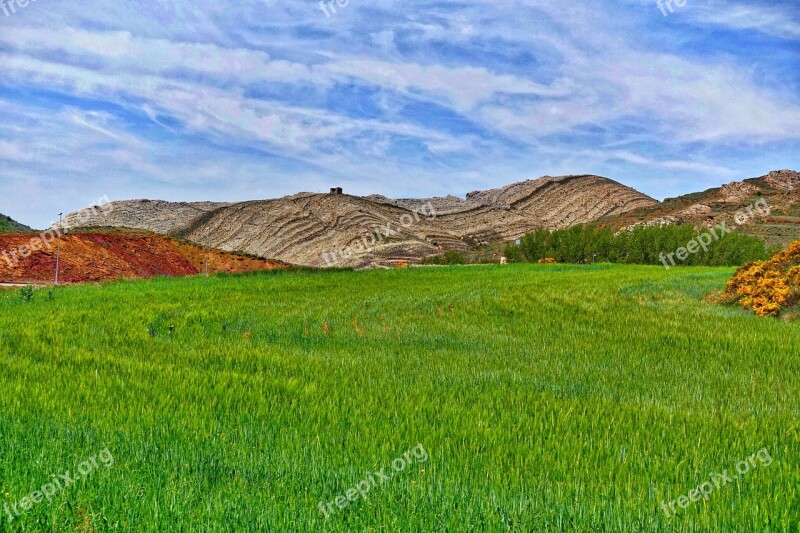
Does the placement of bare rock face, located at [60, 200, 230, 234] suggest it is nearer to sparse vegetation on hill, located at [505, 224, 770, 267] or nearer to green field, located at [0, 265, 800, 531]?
sparse vegetation on hill, located at [505, 224, 770, 267]

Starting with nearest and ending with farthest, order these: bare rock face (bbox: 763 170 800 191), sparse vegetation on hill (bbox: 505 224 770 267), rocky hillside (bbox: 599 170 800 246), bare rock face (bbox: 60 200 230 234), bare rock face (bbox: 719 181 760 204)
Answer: sparse vegetation on hill (bbox: 505 224 770 267) → rocky hillside (bbox: 599 170 800 246) → bare rock face (bbox: 60 200 230 234) → bare rock face (bbox: 719 181 760 204) → bare rock face (bbox: 763 170 800 191)

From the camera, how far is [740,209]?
103m

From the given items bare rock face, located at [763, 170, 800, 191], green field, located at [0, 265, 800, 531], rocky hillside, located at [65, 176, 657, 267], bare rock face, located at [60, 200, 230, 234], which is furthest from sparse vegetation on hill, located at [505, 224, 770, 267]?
bare rock face, located at [763, 170, 800, 191]

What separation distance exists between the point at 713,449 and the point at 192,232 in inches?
4474

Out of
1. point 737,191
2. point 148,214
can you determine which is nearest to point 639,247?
point 737,191

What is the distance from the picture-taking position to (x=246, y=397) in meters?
6.61

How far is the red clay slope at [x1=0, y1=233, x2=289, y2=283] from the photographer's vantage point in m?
43.0

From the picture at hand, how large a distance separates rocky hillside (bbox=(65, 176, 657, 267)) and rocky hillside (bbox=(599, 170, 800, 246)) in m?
11.9

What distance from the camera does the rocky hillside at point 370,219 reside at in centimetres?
8994

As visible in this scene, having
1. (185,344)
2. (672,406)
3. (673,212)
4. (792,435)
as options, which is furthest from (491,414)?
(673,212)

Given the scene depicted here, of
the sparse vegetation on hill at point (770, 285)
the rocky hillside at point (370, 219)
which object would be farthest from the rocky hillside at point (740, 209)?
the sparse vegetation on hill at point (770, 285)

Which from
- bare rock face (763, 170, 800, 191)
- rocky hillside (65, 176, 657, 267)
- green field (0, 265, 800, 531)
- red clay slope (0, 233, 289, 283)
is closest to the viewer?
green field (0, 265, 800, 531)

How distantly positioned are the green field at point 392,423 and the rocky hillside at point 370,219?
219 feet

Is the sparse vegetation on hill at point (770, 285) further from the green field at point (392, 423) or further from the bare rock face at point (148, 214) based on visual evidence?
the bare rock face at point (148, 214)
